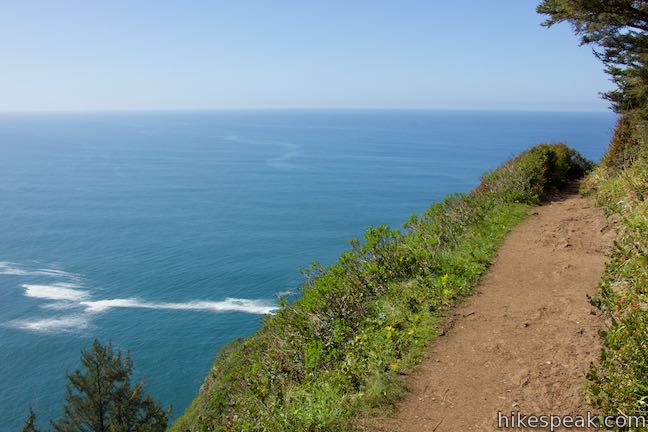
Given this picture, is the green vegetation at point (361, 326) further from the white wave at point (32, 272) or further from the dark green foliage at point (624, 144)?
the white wave at point (32, 272)

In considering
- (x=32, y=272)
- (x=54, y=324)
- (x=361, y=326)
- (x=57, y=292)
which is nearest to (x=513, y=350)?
(x=361, y=326)

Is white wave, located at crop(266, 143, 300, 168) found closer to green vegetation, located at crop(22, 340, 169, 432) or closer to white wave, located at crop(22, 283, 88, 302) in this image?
white wave, located at crop(22, 283, 88, 302)

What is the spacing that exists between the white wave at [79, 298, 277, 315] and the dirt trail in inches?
1516

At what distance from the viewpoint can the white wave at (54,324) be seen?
44.7m

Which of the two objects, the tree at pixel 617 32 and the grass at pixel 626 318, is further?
the tree at pixel 617 32

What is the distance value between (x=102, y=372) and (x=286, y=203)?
6503cm

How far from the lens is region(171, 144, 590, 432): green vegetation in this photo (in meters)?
5.90

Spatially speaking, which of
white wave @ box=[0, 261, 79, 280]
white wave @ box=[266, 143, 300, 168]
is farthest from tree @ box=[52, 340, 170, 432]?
white wave @ box=[266, 143, 300, 168]

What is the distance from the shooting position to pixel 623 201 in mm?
11883

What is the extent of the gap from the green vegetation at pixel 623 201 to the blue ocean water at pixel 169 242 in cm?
493

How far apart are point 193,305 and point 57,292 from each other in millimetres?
17719

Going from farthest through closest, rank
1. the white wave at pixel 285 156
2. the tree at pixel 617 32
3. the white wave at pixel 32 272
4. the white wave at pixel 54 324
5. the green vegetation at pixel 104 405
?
the white wave at pixel 285 156 → the white wave at pixel 32 272 → the white wave at pixel 54 324 → the green vegetation at pixel 104 405 → the tree at pixel 617 32

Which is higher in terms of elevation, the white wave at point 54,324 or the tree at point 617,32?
the tree at point 617,32

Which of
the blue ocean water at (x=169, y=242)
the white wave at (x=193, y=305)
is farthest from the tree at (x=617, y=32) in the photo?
the white wave at (x=193, y=305)
